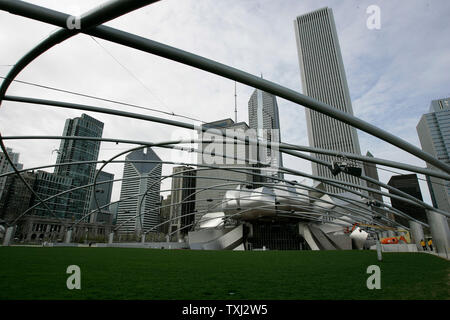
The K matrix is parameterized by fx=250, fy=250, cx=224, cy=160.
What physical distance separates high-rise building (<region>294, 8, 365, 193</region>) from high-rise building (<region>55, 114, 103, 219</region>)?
88888mm

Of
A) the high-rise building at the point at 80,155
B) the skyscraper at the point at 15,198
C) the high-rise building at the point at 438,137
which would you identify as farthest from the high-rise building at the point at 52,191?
the high-rise building at the point at 438,137

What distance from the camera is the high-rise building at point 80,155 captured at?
9994 centimetres

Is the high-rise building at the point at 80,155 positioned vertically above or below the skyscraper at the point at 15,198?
above

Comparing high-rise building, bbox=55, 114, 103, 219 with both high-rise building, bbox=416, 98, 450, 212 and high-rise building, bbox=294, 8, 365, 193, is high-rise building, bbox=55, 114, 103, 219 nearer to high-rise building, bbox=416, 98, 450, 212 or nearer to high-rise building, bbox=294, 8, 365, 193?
high-rise building, bbox=294, 8, 365, 193

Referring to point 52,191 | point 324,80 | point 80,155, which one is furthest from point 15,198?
point 324,80

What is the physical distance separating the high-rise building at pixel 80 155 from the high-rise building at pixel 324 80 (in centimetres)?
8889

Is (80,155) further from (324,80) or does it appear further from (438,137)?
(438,137)

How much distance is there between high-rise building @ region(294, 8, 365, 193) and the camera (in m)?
88.4

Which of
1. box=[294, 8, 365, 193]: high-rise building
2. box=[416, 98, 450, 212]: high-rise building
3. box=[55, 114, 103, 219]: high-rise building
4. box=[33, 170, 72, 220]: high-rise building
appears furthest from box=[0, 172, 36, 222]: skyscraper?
box=[416, 98, 450, 212]: high-rise building

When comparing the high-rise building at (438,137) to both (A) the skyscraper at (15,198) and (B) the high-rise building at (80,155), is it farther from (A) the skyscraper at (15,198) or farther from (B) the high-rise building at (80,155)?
(A) the skyscraper at (15,198)

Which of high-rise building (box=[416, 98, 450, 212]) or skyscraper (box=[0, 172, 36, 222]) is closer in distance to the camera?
high-rise building (box=[416, 98, 450, 212])

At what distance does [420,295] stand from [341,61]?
108 metres
